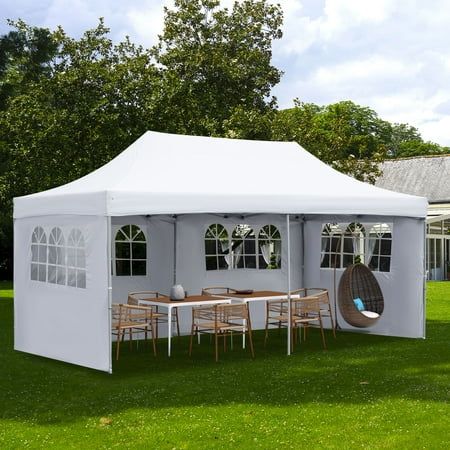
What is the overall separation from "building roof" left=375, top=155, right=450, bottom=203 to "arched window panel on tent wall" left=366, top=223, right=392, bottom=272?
82.3ft

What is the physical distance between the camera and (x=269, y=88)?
27.4 metres

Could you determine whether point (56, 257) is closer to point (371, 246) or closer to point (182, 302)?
point (182, 302)

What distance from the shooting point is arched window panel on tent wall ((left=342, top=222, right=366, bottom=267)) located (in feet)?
44.0

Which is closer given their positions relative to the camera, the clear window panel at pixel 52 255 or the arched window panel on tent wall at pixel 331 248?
the clear window panel at pixel 52 255

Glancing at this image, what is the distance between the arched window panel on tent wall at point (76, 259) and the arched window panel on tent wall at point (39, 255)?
29.8 inches

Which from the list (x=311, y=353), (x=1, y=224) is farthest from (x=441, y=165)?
(x=311, y=353)

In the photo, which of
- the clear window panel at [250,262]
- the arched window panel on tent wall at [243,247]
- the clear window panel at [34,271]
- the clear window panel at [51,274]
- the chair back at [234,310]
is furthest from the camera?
the clear window panel at [250,262]

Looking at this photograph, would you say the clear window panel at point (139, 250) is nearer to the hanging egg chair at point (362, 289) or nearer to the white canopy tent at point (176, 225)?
the white canopy tent at point (176, 225)

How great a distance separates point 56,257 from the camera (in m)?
10.2

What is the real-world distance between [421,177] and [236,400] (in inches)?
1288

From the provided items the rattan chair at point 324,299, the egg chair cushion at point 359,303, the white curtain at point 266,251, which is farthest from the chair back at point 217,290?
the egg chair cushion at point 359,303

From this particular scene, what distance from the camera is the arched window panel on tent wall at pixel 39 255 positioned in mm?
10531

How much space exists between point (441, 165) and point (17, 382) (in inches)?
1285

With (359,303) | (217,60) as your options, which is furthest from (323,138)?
(359,303)
